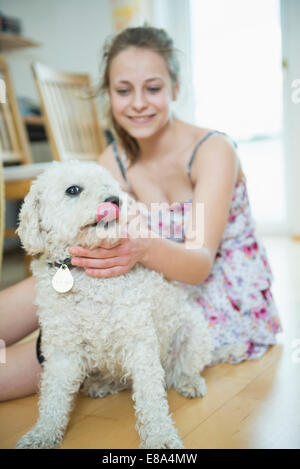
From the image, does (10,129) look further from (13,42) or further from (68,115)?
(13,42)

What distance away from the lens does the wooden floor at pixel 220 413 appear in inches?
39.8

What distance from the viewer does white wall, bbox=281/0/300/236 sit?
3.24m

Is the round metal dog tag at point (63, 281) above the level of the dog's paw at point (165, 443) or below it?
above

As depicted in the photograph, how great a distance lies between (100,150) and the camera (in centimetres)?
289

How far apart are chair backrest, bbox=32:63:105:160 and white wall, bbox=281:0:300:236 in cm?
140

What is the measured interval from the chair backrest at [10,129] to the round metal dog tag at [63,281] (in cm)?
175

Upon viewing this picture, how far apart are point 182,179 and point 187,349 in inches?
22.2

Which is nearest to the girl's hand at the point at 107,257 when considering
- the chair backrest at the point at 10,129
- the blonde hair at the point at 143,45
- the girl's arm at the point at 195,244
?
the girl's arm at the point at 195,244

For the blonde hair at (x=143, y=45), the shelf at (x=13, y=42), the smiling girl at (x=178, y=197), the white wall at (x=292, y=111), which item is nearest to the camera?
the smiling girl at (x=178, y=197)

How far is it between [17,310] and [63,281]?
0.41 m

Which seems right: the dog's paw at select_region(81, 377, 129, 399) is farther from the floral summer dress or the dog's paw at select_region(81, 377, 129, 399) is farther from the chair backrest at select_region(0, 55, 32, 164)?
the chair backrest at select_region(0, 55, 32, 164)

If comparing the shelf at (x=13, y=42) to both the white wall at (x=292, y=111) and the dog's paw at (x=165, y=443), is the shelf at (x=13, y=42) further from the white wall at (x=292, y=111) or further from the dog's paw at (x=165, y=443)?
the dog's paw at (x=165, y=443)

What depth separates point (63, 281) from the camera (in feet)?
3.35
